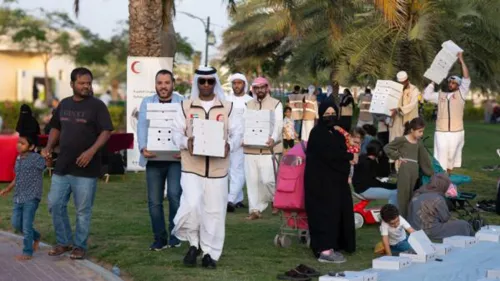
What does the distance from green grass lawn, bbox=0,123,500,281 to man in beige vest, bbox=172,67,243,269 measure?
290 millimetres

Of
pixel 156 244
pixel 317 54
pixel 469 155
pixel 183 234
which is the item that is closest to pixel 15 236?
pixel 156 244

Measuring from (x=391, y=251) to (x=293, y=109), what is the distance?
70.0ft

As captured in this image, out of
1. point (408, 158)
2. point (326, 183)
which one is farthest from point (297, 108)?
point (326, 183)

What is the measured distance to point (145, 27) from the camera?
19953 millimetres

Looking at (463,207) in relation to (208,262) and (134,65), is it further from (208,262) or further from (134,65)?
(134,65)

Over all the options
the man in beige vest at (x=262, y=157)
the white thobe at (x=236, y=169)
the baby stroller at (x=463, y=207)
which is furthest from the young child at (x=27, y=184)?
the baby stroller at (x=463, y=207)

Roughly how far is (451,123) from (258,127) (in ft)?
16.1

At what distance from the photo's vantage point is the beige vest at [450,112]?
1714 cm

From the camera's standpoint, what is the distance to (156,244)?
36.5 ft

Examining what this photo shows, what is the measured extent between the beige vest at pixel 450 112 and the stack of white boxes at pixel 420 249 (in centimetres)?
676

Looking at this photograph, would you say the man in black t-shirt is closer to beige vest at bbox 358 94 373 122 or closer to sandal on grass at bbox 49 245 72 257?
sandal on grass at bbox 49 245 72 257

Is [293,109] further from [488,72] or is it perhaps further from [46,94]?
[46,94]

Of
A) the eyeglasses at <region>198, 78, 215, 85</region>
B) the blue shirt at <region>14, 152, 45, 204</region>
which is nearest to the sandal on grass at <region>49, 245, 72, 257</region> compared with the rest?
the blue shirt at <region>14, 152, 45, 204</region>

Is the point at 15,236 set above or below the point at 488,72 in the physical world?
below
